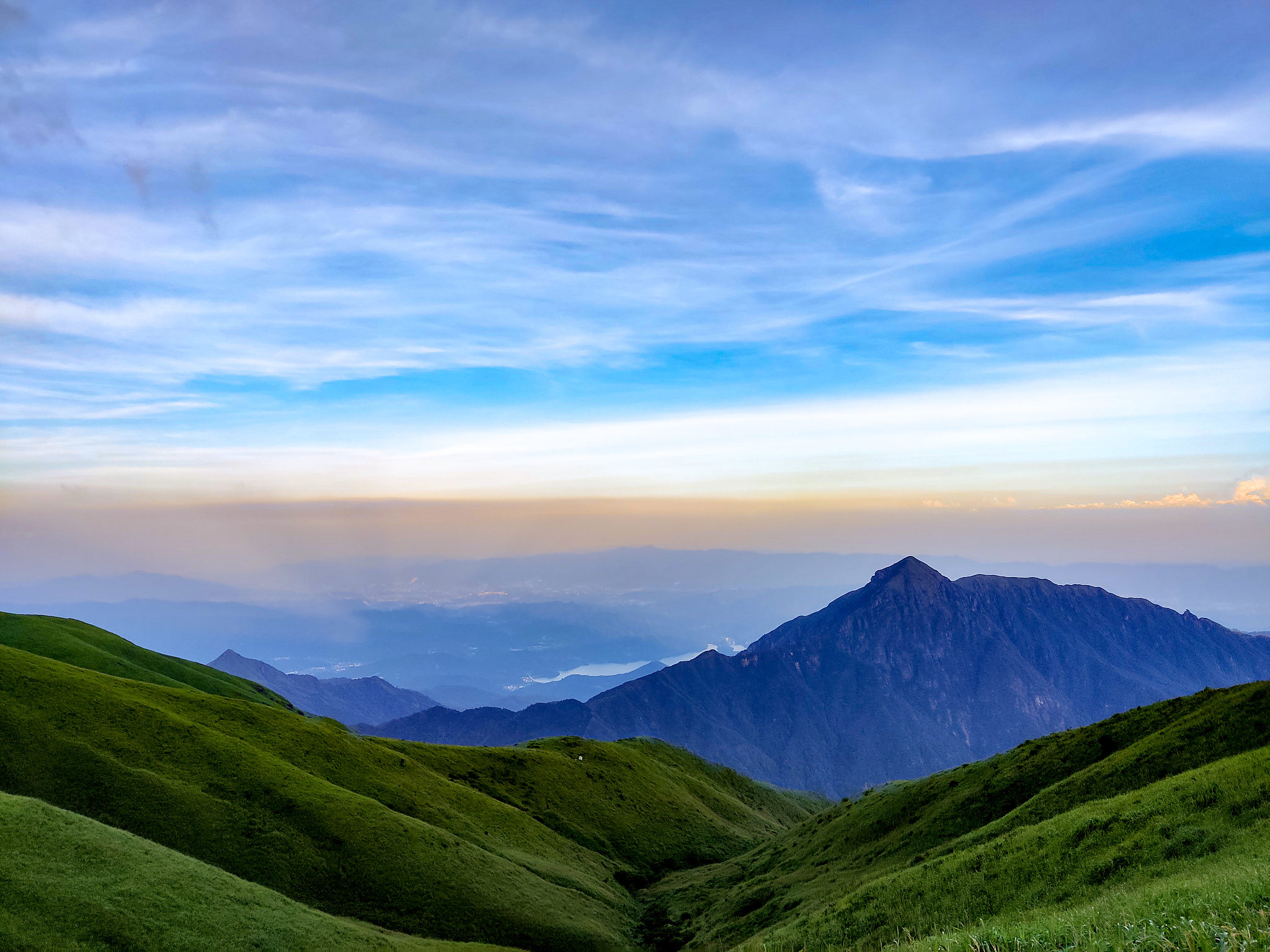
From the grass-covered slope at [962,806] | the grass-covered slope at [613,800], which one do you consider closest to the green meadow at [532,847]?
the grass-covered slope at [962,806]

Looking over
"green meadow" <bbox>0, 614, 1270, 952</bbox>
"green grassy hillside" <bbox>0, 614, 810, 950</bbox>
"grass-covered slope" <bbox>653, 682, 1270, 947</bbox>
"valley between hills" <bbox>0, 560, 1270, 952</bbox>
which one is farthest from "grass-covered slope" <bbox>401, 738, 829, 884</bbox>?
"grass-covered slope" <bbox>653, 682, 1270, 947</bbox>

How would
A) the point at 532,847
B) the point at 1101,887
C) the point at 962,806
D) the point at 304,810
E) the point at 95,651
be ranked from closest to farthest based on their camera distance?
the point at 1101,887
the point at 962,806
the point at 304,810
the point at 532,847
the point at 95,651

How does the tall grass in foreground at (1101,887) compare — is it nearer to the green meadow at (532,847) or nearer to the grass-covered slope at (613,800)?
the green meadow at (532,847)

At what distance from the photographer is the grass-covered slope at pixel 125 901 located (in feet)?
125

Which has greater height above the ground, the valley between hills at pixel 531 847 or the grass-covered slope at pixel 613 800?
the valley between hills at pixel 531 847

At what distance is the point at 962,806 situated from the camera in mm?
59312

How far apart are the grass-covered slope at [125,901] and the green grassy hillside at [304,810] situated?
9737mm

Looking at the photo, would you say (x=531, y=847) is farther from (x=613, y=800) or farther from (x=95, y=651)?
(x=95, y=651)

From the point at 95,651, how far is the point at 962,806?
12860 cm

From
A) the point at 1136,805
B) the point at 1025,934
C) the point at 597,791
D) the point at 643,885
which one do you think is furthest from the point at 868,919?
the point at 597,791

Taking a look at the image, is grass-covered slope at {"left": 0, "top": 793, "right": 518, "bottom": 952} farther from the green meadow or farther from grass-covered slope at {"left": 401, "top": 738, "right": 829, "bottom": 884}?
grass-covered slope at {"left": 401, "top": 738, "right": 829, "bottom": 884}

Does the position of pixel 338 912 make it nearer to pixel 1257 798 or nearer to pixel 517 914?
pixel 517 914

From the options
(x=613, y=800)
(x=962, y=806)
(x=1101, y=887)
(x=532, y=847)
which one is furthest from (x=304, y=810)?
(x=613, y=800)

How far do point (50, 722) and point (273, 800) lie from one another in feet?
74.8
